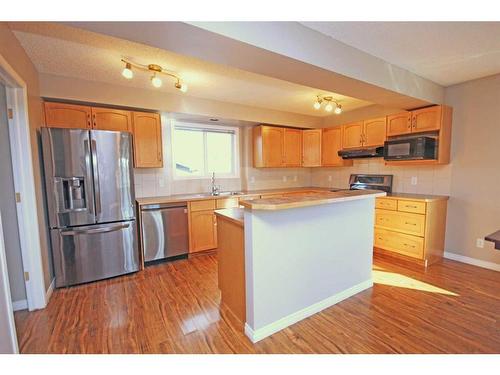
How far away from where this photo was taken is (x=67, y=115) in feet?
9.26

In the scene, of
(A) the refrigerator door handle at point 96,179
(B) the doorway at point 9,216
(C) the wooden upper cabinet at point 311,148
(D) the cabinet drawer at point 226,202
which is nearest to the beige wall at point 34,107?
(B) the doorway at point 9,216

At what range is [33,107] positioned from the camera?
7.86ft

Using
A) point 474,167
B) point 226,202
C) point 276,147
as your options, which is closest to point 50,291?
point 226,202

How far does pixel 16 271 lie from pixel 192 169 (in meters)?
2.56

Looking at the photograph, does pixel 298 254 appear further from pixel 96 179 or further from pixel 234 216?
pixel 96 179

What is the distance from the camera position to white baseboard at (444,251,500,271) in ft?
9.75

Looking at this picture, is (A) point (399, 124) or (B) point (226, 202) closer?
(A) point (399, 124)

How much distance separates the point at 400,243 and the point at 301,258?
→ 7.07 ft

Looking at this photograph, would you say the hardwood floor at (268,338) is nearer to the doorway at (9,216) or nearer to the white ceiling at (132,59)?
the doorway at (9,216)

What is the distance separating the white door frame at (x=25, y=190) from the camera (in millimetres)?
2072
